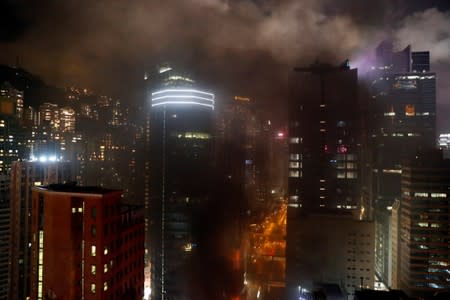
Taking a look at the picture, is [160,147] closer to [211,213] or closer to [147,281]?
[211,213]

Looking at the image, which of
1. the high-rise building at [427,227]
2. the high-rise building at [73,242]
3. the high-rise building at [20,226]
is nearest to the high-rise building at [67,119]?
the high-rise building at [20,226]

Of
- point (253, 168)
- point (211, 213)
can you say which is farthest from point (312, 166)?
point (211, 213)

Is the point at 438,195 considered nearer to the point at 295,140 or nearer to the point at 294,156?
the point at 294,156

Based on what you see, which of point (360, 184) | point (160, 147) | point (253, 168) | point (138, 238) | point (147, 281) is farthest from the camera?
point (253, 168)

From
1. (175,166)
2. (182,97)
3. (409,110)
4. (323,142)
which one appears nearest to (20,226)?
(175,166)

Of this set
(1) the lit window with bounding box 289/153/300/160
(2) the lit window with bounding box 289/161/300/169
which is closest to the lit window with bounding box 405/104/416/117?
(1) the lit window with bounding box 289/153/300/160

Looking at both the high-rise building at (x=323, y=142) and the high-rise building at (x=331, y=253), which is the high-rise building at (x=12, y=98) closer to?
the high-rise building at (x=323, y=142)

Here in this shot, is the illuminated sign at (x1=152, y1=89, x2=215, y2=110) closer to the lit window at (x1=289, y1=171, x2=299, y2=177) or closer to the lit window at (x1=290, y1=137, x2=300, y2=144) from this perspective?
the lit window at (x1=290, y1=137, x2=300, y2=144)
